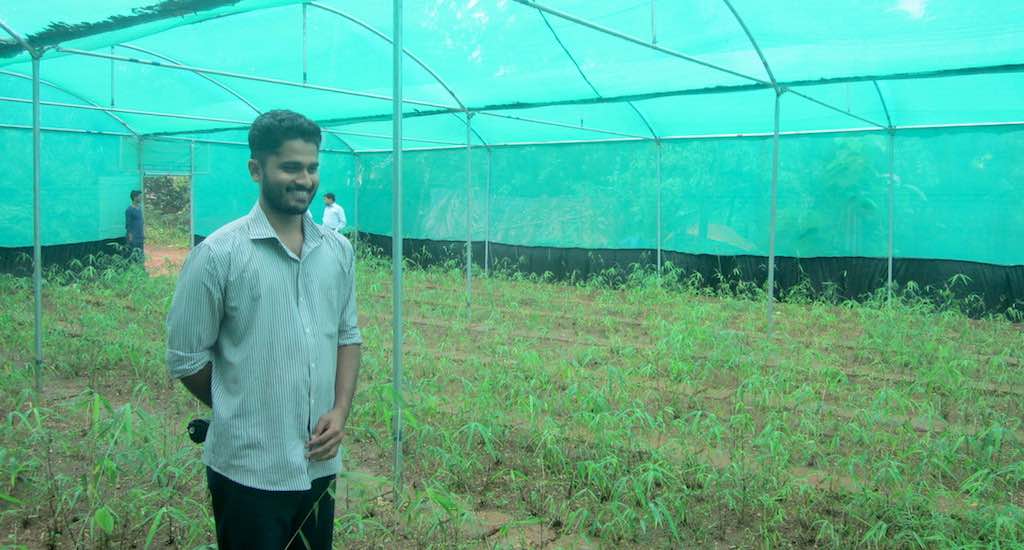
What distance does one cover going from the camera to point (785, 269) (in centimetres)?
1138

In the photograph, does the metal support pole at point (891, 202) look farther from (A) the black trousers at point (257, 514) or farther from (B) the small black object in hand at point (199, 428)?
(B) the small black object in hand at point (199, 428)

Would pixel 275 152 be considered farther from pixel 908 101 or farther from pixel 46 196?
pixel 46 196

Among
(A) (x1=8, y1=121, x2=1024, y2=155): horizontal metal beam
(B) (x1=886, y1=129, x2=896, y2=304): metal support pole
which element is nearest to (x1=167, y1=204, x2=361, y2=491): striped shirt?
(B) (x1=886, y1=129, x2=896, y2=304): metal support pole

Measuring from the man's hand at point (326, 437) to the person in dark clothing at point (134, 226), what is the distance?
12.2 m

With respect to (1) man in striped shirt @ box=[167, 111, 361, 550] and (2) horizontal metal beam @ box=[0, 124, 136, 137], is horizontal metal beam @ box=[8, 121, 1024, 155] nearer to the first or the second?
(2) horizontal metal beam @ box=[0, 124, 136, 137]

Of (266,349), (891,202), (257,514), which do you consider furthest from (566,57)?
(257,514)

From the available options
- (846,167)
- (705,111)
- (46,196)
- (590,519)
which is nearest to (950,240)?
(846,167)

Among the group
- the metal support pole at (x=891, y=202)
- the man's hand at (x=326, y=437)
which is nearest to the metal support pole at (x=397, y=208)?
the man's hand at (x=326, y=437)

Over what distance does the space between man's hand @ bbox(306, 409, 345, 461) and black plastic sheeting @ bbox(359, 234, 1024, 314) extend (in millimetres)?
9879

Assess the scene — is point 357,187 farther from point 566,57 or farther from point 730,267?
point 566,57

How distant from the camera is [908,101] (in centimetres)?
914

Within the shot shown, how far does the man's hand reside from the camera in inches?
79.2

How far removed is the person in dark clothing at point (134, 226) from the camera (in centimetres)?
1283

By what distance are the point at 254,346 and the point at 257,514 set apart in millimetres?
424
